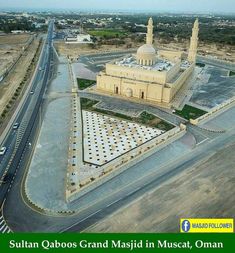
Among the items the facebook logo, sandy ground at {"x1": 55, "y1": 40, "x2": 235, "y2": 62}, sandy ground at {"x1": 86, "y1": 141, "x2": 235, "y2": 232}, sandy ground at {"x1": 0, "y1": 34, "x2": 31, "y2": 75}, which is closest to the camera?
the facebook logo

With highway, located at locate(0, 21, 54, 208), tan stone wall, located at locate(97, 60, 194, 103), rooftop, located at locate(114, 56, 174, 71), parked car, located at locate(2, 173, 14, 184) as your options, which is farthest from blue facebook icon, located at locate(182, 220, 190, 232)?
rooftop, located at locate(114, 56, 174, 71)

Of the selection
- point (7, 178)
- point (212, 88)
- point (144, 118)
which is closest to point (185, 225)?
point (7, 178)

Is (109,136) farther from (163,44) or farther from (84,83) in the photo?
(163,44)

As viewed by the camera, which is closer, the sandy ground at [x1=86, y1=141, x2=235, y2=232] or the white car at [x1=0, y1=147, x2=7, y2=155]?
the sandy ground at [x1=86, y1=141, x2=235, y2=232]

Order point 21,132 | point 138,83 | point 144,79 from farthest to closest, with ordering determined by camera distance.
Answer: point 144,79 < point 138,83 < point 21,132

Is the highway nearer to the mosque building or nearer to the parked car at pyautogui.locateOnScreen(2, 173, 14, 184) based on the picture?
the parked car at pyautogui.locateOnScreen(2, 173, 14, 184)
